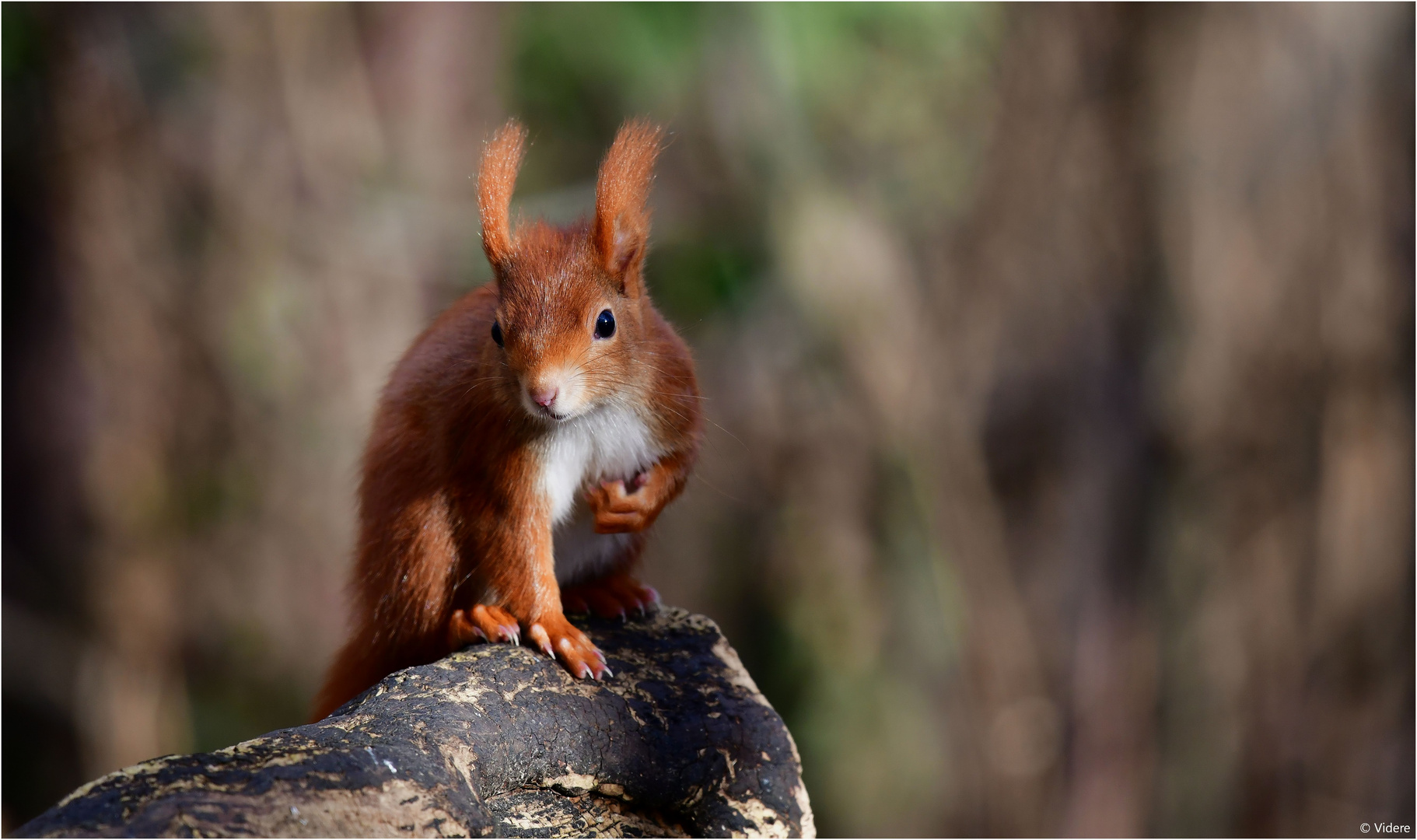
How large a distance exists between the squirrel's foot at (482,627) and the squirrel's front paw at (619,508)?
28 centimetres

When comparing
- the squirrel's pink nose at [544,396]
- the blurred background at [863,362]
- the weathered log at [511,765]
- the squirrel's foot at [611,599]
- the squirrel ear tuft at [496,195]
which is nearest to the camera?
the weathered log at [511,765]

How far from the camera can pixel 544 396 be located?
7.30 ft

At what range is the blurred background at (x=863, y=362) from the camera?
6.00 meters

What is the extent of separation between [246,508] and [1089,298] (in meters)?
4.95

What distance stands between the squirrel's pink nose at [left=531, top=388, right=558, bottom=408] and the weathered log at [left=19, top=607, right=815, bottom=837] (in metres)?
0.51

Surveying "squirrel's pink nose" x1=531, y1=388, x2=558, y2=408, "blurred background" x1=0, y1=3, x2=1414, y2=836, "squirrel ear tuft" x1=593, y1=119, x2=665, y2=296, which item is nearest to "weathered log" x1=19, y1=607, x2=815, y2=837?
"squirrel's pink nose" x1=531, y1=388, x2=558, y2=408

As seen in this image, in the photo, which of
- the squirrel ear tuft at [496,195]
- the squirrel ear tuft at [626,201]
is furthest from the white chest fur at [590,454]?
the squirrel ear tuft at [496,195]

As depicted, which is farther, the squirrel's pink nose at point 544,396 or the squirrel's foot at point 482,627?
the squirrel's foot at point 482,627

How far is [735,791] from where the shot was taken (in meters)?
2.25

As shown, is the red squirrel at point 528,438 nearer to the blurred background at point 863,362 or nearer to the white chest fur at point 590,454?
the white chest fur at point 590,454

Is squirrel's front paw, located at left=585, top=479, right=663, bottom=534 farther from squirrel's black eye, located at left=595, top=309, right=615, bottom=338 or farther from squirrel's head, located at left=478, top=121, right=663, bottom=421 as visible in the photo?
squirrel's black eye, located at left=595, top=309, right=615, bottom=338

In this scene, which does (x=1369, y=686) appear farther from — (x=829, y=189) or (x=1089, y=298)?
(x=829, y=189)

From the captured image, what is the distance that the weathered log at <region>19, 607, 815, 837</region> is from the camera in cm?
161

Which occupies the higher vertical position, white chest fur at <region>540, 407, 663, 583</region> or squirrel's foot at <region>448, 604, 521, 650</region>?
white chest fur at <region>540, 407, 663, 583</region>
